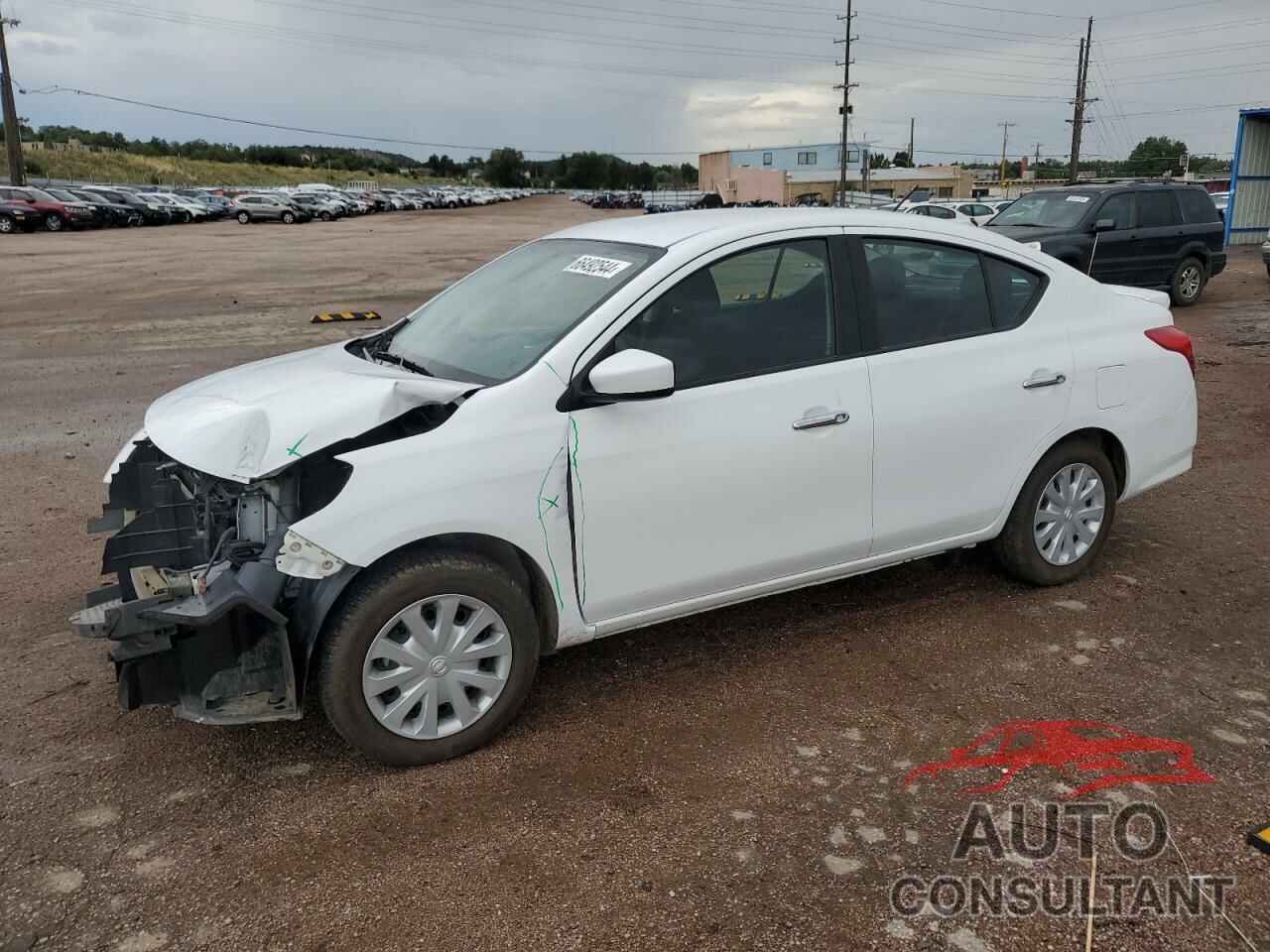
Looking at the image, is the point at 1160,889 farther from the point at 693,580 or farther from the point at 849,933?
the point at 693,580

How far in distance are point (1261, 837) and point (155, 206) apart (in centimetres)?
5048

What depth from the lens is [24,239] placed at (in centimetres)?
3297

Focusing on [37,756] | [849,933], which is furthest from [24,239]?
[849,933]

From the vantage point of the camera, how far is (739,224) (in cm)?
402

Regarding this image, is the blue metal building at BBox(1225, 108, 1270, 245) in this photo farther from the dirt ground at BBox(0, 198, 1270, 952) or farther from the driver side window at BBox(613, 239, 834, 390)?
the driver side window at BBox(613, 239, 834, 390)

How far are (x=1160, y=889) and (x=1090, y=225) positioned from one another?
12718mm

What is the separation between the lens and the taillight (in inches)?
191

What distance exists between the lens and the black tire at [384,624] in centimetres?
318

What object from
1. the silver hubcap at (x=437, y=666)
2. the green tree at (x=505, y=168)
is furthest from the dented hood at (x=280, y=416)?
the green tree at (x=505, y=168)

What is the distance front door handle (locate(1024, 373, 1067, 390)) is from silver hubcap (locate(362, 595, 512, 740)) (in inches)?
99.5

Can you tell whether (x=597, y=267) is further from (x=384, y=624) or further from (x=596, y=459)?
(x=384, y=624)

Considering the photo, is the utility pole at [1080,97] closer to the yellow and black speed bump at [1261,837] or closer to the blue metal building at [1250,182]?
the blue metal building at [1250,182]

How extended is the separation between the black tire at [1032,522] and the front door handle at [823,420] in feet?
3.82

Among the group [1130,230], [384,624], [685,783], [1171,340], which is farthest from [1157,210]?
[384,624]
